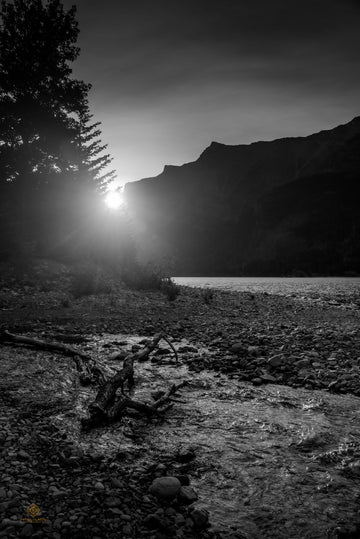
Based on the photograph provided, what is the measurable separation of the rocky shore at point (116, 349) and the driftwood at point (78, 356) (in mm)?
281

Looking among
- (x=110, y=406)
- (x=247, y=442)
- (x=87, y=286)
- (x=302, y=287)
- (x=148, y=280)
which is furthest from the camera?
(x=302, y=287)

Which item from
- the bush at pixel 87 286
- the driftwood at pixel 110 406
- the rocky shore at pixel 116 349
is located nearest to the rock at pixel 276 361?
the rocky shore at pixel 116 349

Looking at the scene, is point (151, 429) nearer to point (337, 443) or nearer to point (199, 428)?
point (199, 428)

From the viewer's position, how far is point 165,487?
2922 mm

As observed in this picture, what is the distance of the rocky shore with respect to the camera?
2.53 meters

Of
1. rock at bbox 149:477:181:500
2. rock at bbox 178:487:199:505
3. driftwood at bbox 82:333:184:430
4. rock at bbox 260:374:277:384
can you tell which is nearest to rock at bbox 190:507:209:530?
rock at bbox 178:487:199:505

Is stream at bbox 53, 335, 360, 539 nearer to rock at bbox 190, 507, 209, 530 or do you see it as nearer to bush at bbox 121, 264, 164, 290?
rock at bbox 190, 507, 209, 530

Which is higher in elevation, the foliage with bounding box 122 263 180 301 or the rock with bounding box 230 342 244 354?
the foliage with bounding box 122 263 180 301

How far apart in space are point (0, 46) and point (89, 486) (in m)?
27.6

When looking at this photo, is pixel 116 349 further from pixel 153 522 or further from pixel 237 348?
pixel 153 522

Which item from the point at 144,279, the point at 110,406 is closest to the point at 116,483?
the point at 110,406

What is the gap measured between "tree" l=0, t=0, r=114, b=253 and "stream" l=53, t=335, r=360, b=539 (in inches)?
814

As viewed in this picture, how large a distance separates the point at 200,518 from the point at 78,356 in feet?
15.5

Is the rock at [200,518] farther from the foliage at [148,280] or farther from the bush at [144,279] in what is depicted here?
the bush at [144,279]
